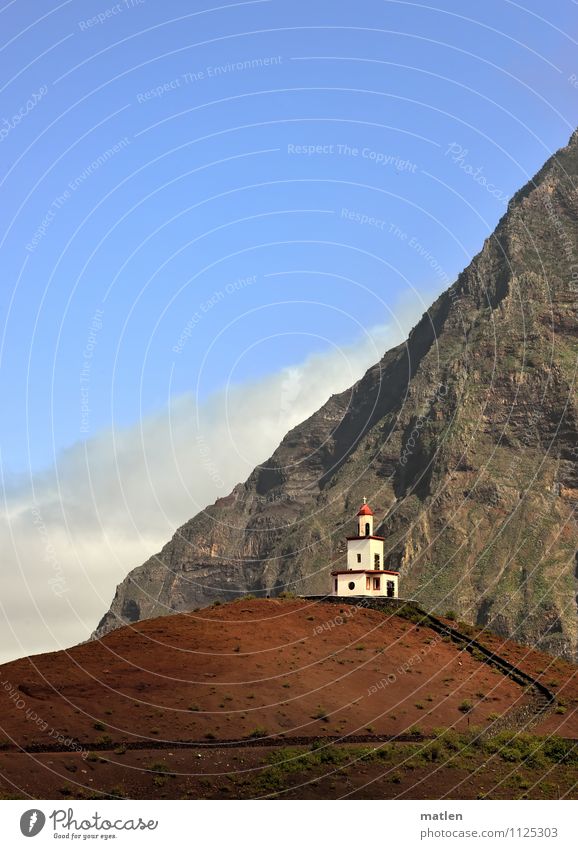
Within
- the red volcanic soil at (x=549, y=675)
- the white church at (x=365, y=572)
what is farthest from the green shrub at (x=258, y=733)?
the white church at (x=365, y=572)

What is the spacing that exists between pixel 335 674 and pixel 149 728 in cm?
1394

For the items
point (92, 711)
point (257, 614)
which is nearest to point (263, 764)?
point (92, 711)

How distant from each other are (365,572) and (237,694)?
23.1 m

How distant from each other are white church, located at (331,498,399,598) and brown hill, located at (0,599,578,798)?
17.5 feet

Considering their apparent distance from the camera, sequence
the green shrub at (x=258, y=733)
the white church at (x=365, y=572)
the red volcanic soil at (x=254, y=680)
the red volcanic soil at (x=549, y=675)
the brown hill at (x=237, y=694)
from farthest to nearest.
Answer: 1. the white church at (x=365, y=572)
2. the red volcanic soil at (x=549, y=675)
3. the red volcanic soil at (x=254, y=680)
4. the green shrub at (x=258, y=733)
5. the brown hill at (x=237, y=694)

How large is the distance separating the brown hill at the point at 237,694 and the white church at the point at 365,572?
17.5ft

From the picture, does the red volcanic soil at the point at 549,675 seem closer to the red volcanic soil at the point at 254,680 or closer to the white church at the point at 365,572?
the red volcanic soil at the point at 254,680

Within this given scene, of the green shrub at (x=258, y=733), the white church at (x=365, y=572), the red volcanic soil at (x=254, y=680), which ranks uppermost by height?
the white church at (x=365, y=572)

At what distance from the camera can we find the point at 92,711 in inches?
2837

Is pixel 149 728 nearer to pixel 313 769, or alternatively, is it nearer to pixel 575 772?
pixel 313 769

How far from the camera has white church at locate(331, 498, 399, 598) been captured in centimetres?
9725

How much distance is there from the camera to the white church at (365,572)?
97.2 metres

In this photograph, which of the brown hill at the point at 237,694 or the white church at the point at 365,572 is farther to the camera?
the white church at the point at 365,572

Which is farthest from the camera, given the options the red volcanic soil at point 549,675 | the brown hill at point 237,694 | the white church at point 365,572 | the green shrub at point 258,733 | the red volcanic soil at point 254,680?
the white church at point 365,572
